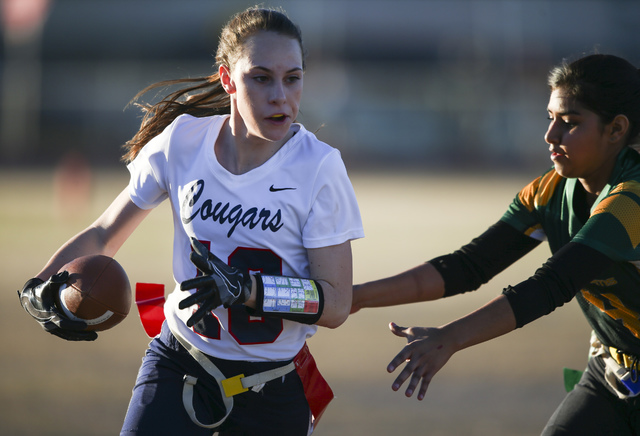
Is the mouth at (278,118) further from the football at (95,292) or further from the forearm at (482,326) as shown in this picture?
the forearm at (482,326)

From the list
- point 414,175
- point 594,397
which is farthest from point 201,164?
point 414,175

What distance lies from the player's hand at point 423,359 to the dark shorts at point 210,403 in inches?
16.2

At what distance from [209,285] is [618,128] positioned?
1.79 m

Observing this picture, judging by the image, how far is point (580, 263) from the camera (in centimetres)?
Answer: 302

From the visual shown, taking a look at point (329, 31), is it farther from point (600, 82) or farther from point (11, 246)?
point (600, 82)

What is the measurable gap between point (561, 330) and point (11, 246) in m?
8.77

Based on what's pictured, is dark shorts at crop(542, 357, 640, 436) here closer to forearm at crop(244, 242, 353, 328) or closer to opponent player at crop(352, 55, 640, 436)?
opponent player at crop(352, 55, 640, 436)

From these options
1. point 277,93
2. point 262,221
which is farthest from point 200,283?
point 277,93

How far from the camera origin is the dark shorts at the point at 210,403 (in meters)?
2.91

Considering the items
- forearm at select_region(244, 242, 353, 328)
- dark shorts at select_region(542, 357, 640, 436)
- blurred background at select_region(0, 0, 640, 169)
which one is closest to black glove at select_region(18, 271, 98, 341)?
forearm at select_region(244, 242, 353, 328)

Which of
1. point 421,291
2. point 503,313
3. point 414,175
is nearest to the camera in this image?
point 503,313

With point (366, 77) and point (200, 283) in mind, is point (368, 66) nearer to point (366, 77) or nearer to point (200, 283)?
point (366, 77)

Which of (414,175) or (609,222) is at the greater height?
(414,175)

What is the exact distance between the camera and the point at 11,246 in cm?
1303
